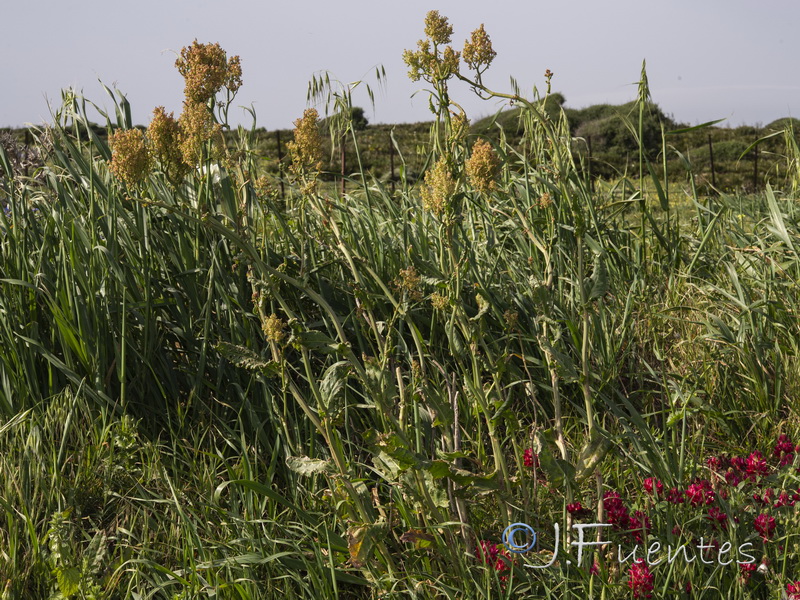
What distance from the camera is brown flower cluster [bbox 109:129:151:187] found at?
1.60 metres

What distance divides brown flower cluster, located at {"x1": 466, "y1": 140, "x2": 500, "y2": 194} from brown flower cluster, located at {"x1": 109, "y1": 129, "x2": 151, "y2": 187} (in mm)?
692

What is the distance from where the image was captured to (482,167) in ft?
5.26

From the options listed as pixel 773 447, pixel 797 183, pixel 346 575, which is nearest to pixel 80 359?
pixel 346 575

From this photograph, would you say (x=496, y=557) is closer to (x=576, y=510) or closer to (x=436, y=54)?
(x=576, y=510)

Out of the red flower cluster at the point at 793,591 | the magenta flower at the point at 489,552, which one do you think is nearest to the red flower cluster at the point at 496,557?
the magenta flower at the point at 489,552

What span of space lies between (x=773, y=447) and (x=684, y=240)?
1606 mm

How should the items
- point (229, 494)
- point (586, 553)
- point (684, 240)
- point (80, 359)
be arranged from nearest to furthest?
1. point (586, 553)
2. point (229, 494)
3. point (80, 359)
4. point (684, 240)

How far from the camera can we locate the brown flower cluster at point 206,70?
5.75 ft

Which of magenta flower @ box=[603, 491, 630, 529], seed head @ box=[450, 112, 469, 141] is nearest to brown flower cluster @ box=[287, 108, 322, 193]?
seed head @ box=[450, 112, 469, 141]

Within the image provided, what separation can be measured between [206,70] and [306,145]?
0.28 meters

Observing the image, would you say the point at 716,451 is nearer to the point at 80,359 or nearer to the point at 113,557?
the point at 113,557

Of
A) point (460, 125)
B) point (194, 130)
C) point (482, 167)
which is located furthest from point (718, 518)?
point (194, 130)

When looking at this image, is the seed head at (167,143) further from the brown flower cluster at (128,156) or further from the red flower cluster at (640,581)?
the red flower cluster at (640,581)

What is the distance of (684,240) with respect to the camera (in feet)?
12.2
